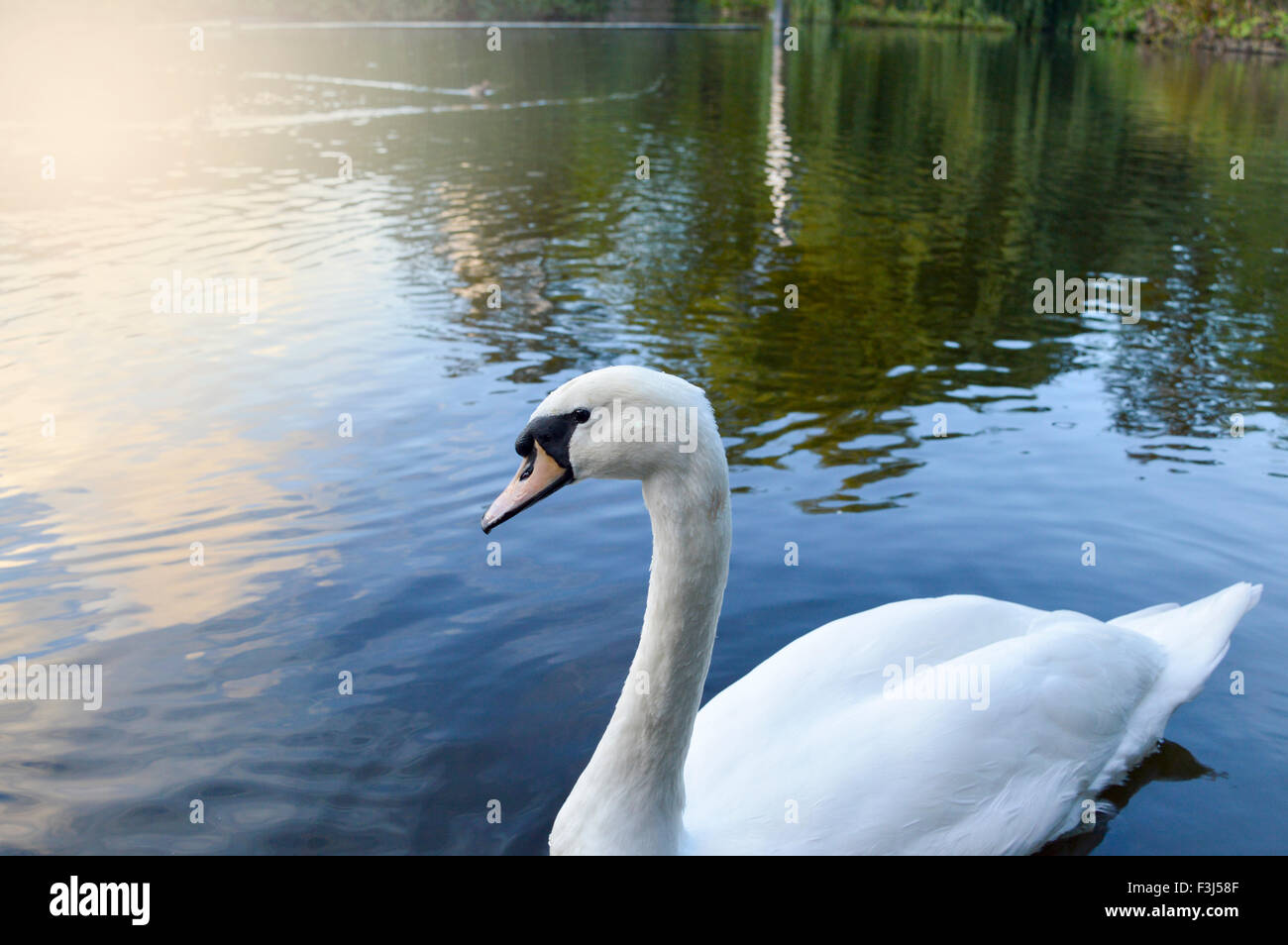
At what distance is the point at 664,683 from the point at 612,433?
2.63 feet

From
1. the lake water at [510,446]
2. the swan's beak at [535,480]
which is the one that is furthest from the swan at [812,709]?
the lake water at [510,446]

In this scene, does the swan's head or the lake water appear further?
the lake water

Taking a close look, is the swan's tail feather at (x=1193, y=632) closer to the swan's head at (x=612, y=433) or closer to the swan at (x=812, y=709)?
the swan at (x=812, y=709)

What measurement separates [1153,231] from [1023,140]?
10.5 metres

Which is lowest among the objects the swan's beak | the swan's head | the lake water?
the lake water

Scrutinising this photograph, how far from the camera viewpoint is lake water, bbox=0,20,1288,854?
476cm

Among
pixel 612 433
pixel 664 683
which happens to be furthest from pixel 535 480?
pixel 664 683

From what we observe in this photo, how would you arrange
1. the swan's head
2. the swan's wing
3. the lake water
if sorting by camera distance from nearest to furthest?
the swan's head
the swan's wing
the lake water

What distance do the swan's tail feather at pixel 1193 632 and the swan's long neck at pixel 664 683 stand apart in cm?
229

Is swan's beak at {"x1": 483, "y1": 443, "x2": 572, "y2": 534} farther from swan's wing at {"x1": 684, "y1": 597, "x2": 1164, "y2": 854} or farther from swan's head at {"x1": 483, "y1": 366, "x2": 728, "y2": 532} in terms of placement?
swan's wing at {"x1": 684, "y1": 597, "x2": 1164, "y2": 854}

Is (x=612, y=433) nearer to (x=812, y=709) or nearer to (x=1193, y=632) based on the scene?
(x=812, y=709)

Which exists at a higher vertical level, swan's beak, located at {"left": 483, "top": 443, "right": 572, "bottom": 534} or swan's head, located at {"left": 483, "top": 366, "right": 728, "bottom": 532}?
swan's head, located at {"left": 483, "top": 366, "right": 728, "bottom": 532}

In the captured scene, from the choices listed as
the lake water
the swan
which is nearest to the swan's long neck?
the swan

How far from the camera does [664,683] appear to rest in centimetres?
340
